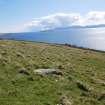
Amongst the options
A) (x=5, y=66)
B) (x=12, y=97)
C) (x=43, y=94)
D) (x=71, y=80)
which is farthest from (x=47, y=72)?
(x=12, y=97)

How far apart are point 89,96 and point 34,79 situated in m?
5.29

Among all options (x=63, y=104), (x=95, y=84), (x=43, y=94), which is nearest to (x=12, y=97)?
(x=43, y=94)

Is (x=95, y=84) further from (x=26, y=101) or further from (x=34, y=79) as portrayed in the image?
(x=26, y=101)

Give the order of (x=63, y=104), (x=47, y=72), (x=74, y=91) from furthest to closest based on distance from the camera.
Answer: (x=47, y=72) < (x=74, y=91) < (x=63, y=104)

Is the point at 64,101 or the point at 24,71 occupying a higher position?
the point at 24,71

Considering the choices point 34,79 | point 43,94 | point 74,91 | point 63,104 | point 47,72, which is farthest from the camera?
point 47,72

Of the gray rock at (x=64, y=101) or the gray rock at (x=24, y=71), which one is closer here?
the gray rock at (x=64, y=101)

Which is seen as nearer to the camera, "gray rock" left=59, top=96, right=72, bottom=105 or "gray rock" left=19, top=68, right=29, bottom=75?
"gray rock" left=59, top=96, right=72, bottom=105

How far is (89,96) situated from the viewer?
1822 cm

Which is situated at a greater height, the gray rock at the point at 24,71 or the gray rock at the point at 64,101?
the gray rock at the point at 24,71

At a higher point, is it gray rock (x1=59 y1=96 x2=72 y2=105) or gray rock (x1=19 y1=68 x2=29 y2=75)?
gray rock (x1=19 y1=68 x2=29 y2=75)

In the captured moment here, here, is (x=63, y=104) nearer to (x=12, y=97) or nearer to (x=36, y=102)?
(x=36, y=102)

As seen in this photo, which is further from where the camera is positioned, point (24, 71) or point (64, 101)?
point (24, 71)

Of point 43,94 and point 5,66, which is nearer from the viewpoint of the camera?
point 43,94
